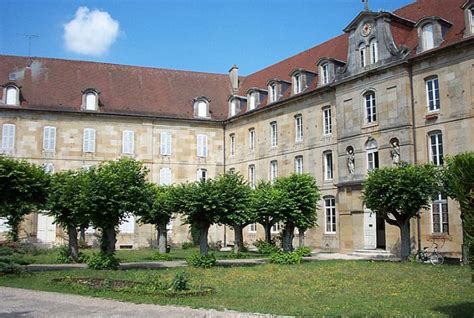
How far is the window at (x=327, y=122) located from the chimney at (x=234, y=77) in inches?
488

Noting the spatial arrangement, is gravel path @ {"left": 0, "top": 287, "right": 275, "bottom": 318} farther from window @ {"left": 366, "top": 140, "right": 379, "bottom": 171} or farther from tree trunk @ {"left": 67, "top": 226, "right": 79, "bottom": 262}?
window @ {"left": 366, "top": 140, "right": 379, "bottom": 171}

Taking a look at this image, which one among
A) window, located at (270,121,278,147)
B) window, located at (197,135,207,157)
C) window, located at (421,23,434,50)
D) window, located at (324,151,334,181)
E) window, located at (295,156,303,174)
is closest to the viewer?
window, located at (421,23,434,50)

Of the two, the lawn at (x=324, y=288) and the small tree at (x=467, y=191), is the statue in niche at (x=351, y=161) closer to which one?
the lawn at (x=324, y=288)

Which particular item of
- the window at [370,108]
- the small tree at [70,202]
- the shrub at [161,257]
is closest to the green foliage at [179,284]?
the small tree at [70,202]

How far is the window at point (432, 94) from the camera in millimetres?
23031

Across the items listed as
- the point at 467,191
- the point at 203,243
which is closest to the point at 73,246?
the point at 203,243

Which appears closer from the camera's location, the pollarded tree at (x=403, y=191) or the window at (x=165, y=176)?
the pollarded tree at (x=403, y=191)

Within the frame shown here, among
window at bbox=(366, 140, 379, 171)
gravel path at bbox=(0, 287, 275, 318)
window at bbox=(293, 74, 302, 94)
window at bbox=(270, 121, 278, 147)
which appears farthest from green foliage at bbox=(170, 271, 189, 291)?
window at bbox=(270, 121, 278, 147)

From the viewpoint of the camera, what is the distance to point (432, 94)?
76.3 ft

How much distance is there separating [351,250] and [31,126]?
20869 mm

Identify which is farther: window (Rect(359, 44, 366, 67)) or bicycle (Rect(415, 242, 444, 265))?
window (Rect(359, 44, 366, 67))

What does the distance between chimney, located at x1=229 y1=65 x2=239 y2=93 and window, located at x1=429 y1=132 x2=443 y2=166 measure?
64.8 feet

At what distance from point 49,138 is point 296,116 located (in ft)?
51.3

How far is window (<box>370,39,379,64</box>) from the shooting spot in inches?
1006
